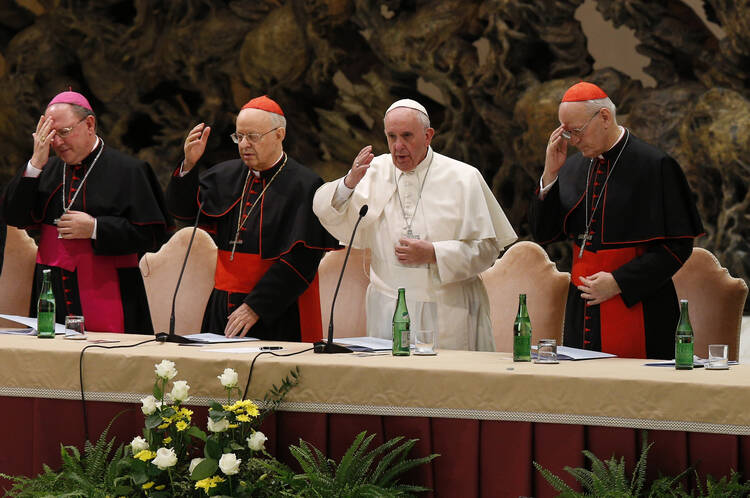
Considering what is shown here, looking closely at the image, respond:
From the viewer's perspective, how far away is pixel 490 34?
8.66 metres

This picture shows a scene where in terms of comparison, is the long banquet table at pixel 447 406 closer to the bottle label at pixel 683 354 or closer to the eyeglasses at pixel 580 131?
the bottle label at pixel 683 354

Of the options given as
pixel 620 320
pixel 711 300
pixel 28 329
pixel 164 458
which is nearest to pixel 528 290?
pixel 711 300

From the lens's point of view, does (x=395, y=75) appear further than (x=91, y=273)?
Yes

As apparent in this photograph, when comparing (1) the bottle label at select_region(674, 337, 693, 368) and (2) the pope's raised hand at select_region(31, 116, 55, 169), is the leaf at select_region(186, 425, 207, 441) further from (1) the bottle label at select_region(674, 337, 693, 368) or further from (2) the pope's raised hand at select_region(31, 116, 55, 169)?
(2) the pope's raised hand at select_region(31, 116, 55, 169)

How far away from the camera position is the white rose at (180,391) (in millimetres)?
3359

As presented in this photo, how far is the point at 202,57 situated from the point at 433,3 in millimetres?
2515

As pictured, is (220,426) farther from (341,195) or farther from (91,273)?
(91,273)

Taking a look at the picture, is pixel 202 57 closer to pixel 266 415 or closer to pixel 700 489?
pixel 266 415

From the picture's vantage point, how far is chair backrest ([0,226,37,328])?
643 centimetres

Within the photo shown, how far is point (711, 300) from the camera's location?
5.25 m

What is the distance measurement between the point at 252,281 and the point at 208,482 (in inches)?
71.0

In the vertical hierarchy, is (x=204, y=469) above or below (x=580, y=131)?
below

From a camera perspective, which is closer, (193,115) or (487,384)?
(487,384)

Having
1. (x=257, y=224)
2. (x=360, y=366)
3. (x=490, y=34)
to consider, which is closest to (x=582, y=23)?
(x=490, y=34)
